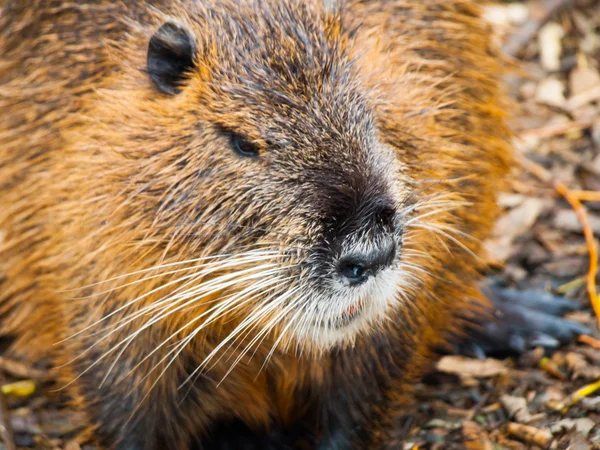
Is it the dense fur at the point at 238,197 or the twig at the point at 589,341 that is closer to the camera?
the dense fur at the point at 238,197

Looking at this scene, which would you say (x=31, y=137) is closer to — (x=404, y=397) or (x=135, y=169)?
(x=135, y=169)

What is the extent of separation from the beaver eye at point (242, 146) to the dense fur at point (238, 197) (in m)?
0.02

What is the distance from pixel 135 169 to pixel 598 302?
2458 mm

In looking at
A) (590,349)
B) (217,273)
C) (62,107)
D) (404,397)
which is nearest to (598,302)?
(590,349)

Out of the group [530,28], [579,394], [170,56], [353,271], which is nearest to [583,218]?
[579,394]

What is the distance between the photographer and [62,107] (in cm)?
347

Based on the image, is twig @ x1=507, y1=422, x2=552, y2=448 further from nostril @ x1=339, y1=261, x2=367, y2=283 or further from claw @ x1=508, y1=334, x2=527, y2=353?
→ nostril @ x1=339, y1=261, x2=367, y2=283

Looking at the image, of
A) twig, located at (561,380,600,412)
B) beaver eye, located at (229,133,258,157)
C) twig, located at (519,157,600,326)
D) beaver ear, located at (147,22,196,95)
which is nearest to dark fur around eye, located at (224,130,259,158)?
beaver eye, located at (229,133,258,157)

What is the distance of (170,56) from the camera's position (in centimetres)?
292

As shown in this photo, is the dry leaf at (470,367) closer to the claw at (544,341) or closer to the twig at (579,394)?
the claw at (544,341)

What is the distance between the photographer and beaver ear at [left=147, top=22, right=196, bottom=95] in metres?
2.87

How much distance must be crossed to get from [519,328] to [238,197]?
197 cm

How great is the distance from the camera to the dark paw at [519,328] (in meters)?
4.18

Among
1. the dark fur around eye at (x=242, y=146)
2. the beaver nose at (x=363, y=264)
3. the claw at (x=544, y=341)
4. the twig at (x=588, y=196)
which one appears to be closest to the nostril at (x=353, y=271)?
the beaver nose at (x=363, y=264)
